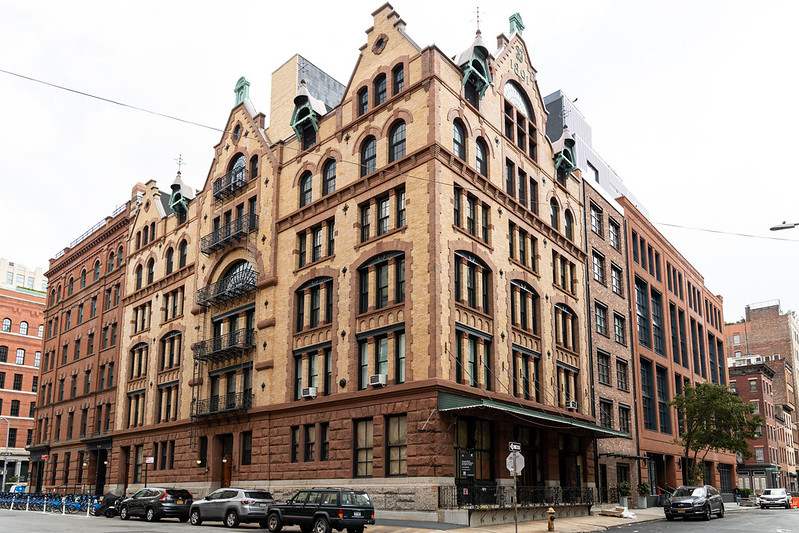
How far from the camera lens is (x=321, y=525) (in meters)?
24.2

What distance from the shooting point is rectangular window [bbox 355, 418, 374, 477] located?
31.4 m

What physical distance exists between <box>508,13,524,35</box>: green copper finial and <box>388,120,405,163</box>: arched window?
42.5 ft

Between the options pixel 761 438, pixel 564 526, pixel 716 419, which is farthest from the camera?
pixel 761 438

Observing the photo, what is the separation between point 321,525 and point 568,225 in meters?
26.8

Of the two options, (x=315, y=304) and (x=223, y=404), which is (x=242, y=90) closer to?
(x=315, y=304)

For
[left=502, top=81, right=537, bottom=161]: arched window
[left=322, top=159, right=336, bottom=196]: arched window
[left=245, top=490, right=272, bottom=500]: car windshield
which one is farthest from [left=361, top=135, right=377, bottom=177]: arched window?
[left=245, top=490, right=272, bottom=500]: car windshield

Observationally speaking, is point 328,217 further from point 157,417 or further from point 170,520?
point 157,417

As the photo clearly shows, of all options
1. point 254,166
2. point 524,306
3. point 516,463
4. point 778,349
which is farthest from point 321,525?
point 778,349

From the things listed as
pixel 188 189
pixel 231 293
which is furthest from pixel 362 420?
pixel 188 189

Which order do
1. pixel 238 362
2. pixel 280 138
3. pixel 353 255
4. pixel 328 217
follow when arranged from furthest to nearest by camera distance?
pixel 280 138, pixel 238 362, pixel 328 217, pixel 353 255

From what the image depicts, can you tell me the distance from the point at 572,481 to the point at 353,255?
56.8 ft

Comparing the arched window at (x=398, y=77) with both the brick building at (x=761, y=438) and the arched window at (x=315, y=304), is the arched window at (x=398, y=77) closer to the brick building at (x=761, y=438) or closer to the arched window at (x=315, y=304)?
the arched window at (x=315, y=304)

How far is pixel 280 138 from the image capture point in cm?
4353

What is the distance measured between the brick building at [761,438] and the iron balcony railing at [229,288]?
71921 mm
